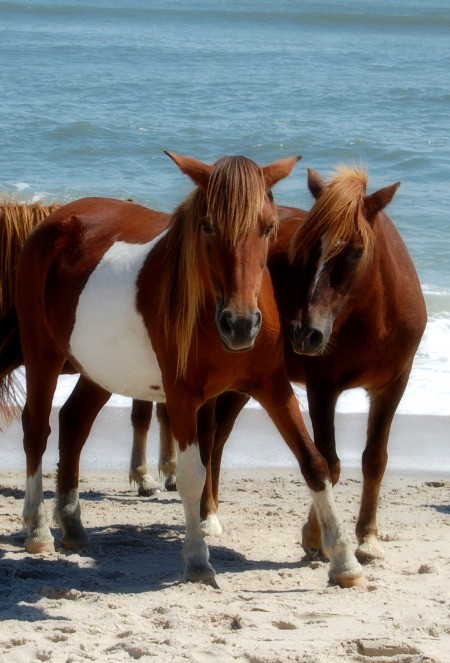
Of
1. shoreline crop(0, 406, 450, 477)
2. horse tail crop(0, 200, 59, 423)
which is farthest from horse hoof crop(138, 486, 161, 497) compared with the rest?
horse tail crop(0, 200, 59, 423)

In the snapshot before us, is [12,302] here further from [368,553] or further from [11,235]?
[368,553]

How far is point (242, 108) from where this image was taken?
21484 mm

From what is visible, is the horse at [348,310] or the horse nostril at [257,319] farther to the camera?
the horse at [348,310]

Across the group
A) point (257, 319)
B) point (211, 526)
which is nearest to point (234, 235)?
point (257, 319)

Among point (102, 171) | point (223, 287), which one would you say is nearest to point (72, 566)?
point (223, 287)

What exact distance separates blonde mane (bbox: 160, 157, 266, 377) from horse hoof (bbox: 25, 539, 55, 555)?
1.33 meters

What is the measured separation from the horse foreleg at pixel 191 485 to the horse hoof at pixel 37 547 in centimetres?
88

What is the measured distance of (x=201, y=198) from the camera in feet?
13.6

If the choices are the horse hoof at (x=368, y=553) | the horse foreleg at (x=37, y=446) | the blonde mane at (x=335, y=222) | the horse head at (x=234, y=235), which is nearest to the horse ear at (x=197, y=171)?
the horse head at (x=234, y=235)

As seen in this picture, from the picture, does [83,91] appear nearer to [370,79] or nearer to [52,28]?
[370,79]

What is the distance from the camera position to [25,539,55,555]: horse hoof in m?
5.12

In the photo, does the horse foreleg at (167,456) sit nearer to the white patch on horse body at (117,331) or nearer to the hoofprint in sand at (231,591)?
the hoofprint in sand at (231,591)

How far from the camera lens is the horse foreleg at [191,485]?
14.4ft

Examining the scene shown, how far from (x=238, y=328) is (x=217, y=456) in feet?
5.70
